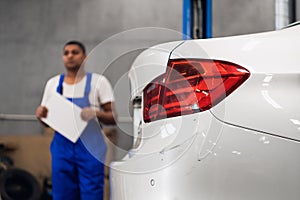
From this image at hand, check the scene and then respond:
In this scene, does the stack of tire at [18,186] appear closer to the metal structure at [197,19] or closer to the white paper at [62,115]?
the white paper at [62,115]

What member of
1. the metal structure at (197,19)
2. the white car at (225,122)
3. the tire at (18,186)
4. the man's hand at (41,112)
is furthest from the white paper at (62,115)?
the white car at (225,122)

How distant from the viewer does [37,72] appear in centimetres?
486

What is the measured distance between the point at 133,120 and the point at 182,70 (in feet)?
1.94

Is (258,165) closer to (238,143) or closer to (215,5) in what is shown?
(238,143)

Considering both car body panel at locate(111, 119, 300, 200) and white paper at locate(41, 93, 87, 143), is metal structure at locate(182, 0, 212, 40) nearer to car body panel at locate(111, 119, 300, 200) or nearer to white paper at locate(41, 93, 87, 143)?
white paper at locate(41, 93, 87, 143)

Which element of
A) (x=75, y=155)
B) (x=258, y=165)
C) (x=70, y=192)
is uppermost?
(x=258, y=165)

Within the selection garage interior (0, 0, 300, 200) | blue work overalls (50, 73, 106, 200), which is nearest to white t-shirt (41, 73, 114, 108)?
blue work overalls (50, 73, 106, 200)

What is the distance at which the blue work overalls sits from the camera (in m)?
2.67

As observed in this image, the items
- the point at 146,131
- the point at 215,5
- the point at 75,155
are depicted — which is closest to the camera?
the point at 146,131

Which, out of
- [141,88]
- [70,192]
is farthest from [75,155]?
Answer: [141,88]

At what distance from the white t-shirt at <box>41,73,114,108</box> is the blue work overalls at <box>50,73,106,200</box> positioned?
0.59 ft

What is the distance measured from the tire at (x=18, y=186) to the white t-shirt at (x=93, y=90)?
116 cm

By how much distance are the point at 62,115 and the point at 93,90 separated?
0.90 ft

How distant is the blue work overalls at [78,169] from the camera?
2668 mm
